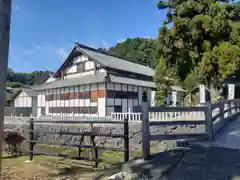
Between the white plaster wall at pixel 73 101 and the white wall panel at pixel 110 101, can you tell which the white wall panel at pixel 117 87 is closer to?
the white wall panel at pixel 110 101

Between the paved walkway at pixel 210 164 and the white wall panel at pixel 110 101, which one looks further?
the white wall panel at pixel 110 101

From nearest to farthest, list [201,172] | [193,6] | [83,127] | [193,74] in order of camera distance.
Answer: [201,172]
[83,127]
[193,6]
[193,74]

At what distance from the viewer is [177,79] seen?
57.1ft

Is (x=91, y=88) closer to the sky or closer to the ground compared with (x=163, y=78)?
closer to the ground

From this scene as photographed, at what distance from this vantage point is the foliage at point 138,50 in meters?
44.6

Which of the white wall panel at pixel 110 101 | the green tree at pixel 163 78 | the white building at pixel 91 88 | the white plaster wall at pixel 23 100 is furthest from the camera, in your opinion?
the white plaster wall at pixel 23 100

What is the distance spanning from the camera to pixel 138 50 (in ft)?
165

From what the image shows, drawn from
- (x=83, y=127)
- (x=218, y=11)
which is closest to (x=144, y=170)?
(x=83, y=127)

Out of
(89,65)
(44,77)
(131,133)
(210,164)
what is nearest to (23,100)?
(44,77)

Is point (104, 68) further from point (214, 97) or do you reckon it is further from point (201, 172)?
point (201, 172)

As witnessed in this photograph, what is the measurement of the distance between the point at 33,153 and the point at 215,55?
39.6 ft

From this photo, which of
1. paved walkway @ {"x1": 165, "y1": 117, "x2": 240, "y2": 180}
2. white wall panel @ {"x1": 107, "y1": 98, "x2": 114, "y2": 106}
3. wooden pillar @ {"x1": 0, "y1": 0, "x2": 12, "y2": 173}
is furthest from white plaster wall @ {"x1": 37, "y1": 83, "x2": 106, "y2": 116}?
wooden pillar @ {"x1": 0, "y1": 0, "x2": 12, "y2": 173}

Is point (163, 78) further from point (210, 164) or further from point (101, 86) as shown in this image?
point (210, 164)

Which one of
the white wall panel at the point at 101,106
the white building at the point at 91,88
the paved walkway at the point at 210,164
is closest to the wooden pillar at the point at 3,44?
the paved walkway at the point at 210,164
